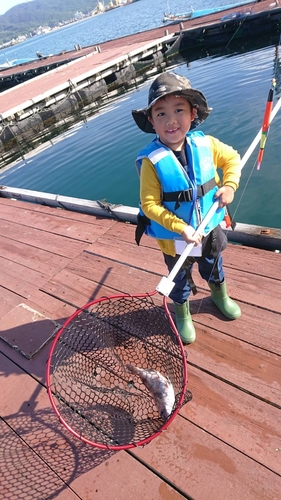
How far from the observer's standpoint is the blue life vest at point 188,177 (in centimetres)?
241

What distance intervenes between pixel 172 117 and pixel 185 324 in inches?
72.0

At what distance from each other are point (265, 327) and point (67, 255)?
3143 mm

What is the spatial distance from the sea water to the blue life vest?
4.28m

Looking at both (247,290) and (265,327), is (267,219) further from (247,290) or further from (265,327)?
(265,327)

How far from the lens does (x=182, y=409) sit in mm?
2535

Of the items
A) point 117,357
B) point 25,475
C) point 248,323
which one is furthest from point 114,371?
point 248,323

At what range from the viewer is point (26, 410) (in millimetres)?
2850

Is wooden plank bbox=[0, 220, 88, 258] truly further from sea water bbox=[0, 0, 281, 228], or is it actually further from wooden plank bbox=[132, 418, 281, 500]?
wooden plank bbox=[132, 418, 281, 500]

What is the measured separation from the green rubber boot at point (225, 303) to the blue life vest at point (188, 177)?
745 mm

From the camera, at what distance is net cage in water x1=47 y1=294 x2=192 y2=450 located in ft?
7.81

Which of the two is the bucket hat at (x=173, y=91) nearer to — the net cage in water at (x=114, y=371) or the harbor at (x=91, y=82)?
the net cage in water at (x=114, y=371)

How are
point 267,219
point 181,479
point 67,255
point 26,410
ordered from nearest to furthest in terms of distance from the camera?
point 181,479, point 26,410, point 67,255, point 267,219

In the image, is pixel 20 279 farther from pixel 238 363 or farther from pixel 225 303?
pixel 238 363

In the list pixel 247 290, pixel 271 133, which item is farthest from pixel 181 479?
pixel 271 133
